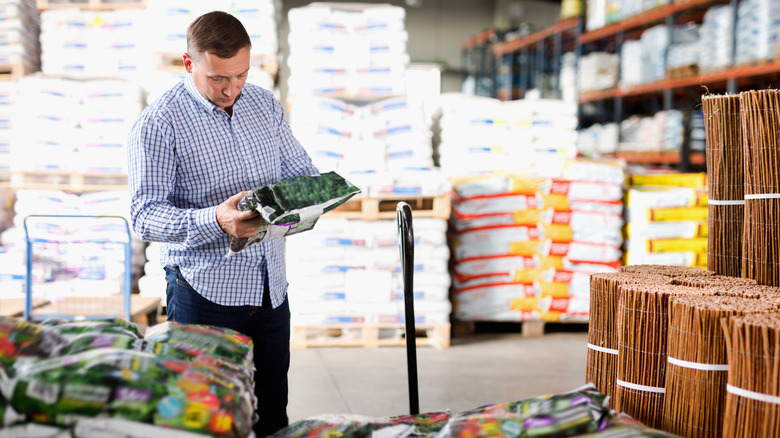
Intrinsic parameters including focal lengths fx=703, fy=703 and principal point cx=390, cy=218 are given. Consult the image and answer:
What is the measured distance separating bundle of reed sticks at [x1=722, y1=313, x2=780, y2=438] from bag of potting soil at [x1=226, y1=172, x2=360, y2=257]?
1180 mm

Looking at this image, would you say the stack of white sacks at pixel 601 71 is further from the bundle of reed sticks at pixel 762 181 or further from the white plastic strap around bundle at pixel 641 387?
the white plastic strap around bundle at pixel 641 387

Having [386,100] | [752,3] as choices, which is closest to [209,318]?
[386,100]

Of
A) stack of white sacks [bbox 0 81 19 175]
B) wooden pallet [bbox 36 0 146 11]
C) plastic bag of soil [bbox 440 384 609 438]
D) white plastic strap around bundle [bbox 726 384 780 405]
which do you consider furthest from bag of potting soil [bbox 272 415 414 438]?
stack of white sacks [bbox 0 81 19 175]

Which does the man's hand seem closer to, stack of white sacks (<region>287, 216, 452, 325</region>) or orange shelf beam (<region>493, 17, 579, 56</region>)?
stack of white sacks (<region>287, 216, 452, 325</region>)

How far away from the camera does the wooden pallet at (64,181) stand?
551 cm

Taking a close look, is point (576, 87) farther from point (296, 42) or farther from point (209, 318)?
point (209, 318)

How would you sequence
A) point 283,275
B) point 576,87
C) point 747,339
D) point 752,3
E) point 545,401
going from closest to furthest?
point 747,339 → point 545,401 → point 283,275 → point 752,3 → point 576,87

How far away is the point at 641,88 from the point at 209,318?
23.5 ft

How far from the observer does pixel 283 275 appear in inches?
105

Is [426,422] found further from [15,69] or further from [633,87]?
[633,87]

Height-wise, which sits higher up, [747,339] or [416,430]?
[747,339]

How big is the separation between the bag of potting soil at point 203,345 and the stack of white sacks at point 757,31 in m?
5.59

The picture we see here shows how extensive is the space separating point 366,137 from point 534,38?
23.7ft

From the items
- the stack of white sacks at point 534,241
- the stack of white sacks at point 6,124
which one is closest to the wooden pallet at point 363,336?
the stack of white sacks at point 534,241
